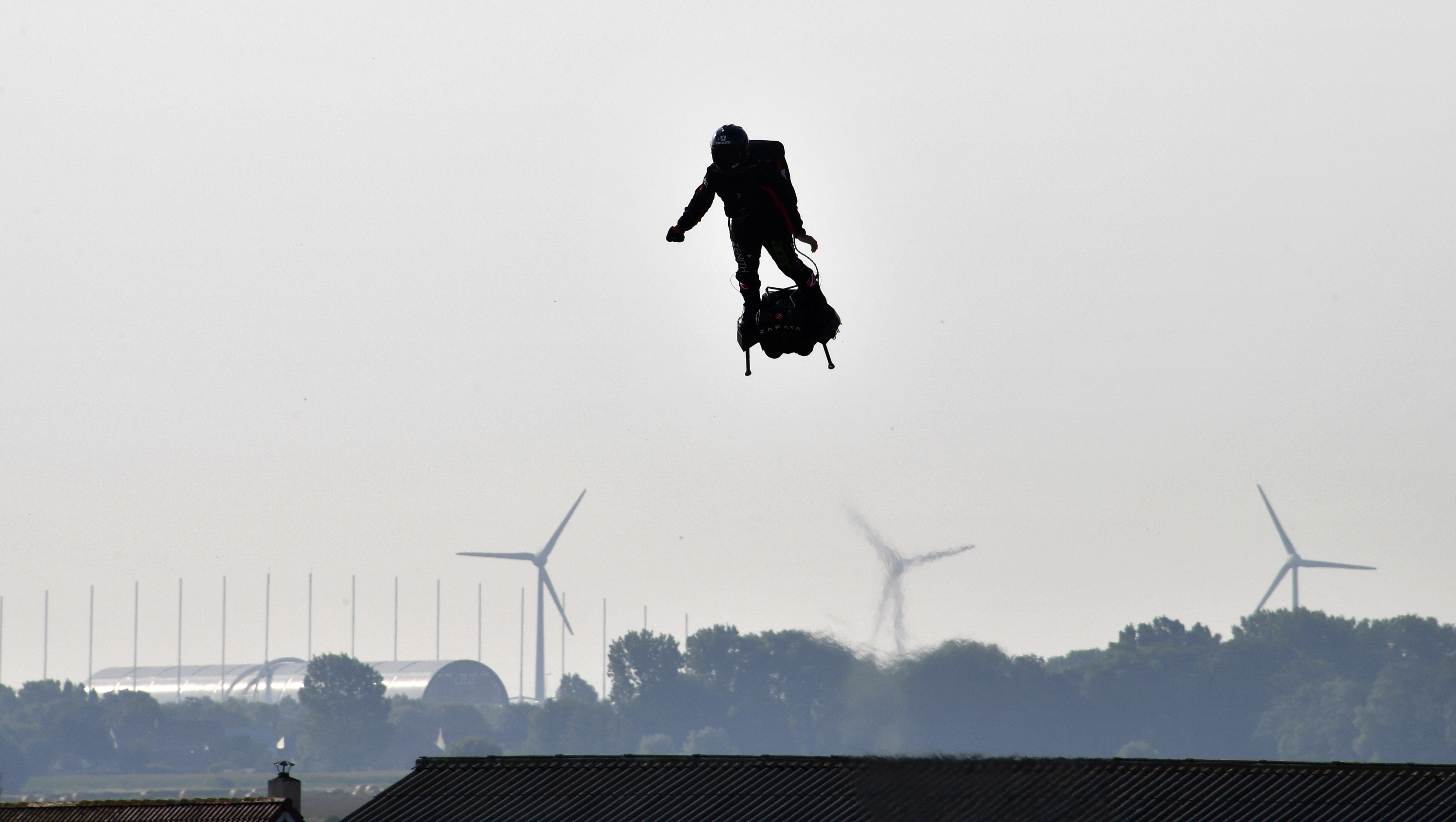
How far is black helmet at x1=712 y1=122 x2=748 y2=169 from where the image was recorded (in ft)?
118

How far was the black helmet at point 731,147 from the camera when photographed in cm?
3584

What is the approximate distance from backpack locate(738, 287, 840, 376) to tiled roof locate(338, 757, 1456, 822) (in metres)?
29.7

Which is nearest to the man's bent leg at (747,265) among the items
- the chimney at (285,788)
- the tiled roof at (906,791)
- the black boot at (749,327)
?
the black boot at (749,327)

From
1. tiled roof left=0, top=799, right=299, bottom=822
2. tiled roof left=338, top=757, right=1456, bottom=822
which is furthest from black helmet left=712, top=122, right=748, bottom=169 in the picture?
tiled roof left=0, top=799, right=299, bottom=822

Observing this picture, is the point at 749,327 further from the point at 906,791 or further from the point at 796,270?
the point at 906,791

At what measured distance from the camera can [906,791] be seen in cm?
6569

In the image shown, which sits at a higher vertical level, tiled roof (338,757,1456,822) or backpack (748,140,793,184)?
backpack (748,140,793,184)

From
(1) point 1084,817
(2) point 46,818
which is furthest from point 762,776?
(2) point 46,818

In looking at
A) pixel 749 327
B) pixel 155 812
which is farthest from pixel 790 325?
pixel 155 812

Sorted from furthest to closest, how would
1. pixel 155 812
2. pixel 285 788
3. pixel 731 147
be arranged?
pixel 285 788, pixel 155 812, pixel 731 147

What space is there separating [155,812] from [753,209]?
5162 cm

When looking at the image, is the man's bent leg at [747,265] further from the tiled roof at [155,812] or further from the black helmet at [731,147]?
the tiled roof at [155,812]

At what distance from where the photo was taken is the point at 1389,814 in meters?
63.8

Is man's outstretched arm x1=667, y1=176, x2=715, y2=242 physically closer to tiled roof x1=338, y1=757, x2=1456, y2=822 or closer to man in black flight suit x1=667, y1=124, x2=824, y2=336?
man in black flight suit x1=667, y1=124, x2=824, y2=336
